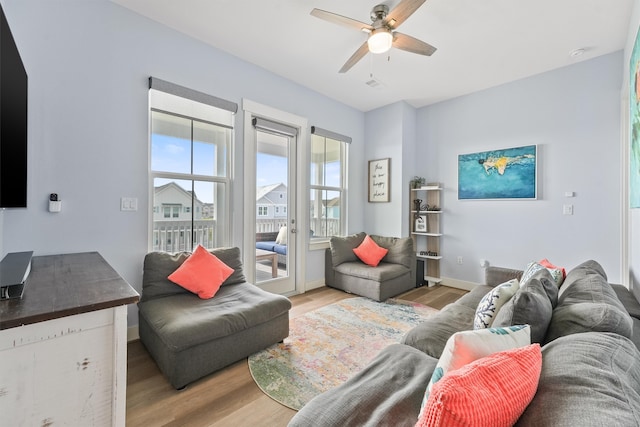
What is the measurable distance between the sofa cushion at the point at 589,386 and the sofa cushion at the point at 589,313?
17cm

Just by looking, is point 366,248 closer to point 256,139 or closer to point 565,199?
point 256,139

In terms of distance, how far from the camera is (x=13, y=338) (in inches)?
36.7

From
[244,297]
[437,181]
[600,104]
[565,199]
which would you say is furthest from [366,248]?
[600,104]

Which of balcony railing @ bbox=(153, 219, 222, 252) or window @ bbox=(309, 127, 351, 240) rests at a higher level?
window @ bbox=(309, 127, 351, 240)

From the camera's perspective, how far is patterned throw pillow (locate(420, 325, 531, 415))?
82 centimetres

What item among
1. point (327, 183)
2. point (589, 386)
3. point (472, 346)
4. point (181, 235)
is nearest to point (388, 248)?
point (327, 183)

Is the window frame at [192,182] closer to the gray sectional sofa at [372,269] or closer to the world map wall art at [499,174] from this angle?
the gray sectional sofa at [372,269]

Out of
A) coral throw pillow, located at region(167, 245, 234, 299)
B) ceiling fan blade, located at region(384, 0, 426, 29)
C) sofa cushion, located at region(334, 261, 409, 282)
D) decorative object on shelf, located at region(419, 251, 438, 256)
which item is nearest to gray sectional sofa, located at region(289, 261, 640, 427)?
coral throw pillow, located at region(167, 245, 234, 299)

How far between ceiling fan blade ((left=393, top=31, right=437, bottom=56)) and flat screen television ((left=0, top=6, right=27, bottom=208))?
2.47 m

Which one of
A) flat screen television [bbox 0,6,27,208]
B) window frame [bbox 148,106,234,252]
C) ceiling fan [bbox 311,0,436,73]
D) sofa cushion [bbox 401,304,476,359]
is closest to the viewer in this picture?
flat screen television [bbox 0,6,27,208]

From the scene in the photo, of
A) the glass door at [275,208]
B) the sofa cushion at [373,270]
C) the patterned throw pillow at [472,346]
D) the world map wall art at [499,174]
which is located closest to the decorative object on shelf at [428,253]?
the sofa cushion at [373,270]

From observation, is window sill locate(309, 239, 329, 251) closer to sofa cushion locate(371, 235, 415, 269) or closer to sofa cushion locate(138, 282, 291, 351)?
sofa cushion locate(371, 235, 415, 269)

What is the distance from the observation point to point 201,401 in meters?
1.69

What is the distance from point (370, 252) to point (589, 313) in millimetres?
2929
